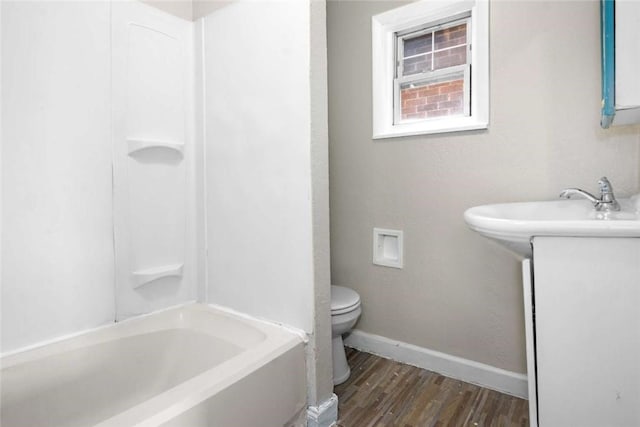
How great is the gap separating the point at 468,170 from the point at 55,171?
71.8 inches

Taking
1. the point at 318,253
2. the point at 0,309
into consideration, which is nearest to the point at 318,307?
the point at 318,253

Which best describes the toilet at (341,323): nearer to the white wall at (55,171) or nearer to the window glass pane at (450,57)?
the white wall at (55,171)

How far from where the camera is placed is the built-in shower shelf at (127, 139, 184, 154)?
1556mm

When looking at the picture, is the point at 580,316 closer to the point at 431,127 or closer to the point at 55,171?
the point at 431,127

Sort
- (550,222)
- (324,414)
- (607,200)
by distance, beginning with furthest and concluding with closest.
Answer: (324,414) < (607,200) < (550,222)

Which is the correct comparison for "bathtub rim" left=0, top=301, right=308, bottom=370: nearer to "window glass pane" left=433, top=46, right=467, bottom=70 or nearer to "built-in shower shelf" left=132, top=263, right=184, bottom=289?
"built-in shower shelf" left=132, top=263, right=184, bottom=289

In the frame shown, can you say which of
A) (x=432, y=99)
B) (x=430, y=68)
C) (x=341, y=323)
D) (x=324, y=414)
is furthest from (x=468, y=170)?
(x=324, y=414)

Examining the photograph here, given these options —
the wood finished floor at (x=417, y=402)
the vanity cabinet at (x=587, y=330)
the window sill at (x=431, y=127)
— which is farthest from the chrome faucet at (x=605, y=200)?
the wood finished floor at (x=417, y=402)

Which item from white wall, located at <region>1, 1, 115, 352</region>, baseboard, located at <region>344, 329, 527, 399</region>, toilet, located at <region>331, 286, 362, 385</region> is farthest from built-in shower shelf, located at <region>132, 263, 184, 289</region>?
baseboard, located at <region>344, 329, 527, 399</region>

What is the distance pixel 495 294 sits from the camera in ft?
5.55

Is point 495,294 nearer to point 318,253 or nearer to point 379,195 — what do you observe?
point 379,195

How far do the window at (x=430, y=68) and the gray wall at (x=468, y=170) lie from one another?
57mm

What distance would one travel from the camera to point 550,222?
3.30ft

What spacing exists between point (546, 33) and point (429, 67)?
0.60 metres
